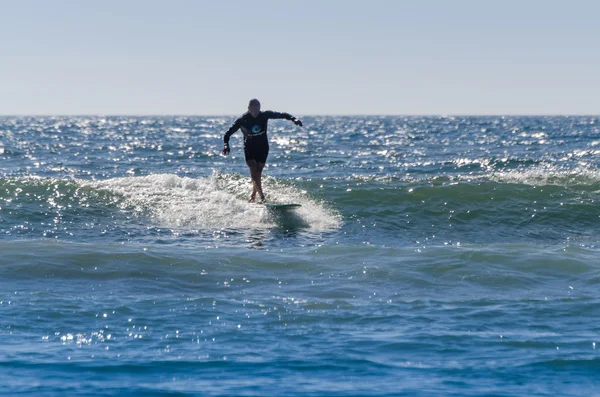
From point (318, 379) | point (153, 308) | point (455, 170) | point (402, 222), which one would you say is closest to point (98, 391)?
point (318, 379)

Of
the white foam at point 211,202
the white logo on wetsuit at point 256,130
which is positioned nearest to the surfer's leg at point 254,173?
the white foam at point 211,202

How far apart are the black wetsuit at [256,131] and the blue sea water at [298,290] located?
0.98 m

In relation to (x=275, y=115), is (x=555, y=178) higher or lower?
lower

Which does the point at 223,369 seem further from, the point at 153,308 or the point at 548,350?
the point at 548,350

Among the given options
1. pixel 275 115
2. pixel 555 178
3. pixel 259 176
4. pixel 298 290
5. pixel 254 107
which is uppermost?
pixel 254 107

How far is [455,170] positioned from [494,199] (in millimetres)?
8234

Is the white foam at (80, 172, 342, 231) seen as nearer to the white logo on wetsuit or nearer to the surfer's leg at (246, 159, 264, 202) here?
the surfer's leg at (246, 159, 264, 202)

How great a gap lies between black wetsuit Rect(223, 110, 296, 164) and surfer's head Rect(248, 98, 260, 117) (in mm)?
99

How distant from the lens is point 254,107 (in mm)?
13219

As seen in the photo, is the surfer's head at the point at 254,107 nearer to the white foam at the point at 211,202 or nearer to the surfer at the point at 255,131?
the surfer at the point at 255,131

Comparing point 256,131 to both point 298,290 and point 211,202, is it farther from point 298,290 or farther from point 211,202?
point 298,290

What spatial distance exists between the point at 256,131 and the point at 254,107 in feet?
1.54

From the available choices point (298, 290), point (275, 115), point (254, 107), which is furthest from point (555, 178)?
point (298, 290)

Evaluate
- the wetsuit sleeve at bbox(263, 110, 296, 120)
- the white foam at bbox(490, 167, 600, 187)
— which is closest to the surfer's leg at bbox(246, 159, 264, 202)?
the wetsuit sleeve at bbox(263, 110, 296, 120)
